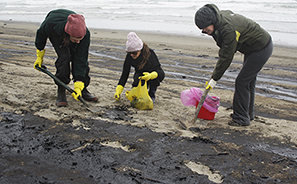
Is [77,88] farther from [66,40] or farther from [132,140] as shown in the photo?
[132,140]

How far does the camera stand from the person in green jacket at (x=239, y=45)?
9.50 ft

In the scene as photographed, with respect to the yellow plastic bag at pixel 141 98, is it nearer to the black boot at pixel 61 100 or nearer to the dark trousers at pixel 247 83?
the black boot at pixel 61 100

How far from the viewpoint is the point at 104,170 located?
2.19 metres

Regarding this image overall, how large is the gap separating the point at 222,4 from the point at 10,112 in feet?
95.4

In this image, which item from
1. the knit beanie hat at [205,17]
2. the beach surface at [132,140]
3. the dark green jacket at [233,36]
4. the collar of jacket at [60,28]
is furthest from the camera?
the collar of jacket at [60,28]

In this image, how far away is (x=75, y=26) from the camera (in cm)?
294

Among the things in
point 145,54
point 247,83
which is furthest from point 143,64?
point 247,83

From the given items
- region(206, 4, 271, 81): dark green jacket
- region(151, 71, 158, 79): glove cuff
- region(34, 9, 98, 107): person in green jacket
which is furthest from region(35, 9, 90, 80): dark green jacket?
region(206, 4, 271, 81): dark green jacket

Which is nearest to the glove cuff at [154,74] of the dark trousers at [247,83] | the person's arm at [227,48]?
the person's arm at [227,48]

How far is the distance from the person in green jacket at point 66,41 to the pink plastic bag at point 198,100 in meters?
1.56

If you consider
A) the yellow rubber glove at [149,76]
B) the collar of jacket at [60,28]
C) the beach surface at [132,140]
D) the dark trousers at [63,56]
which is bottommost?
the beach surface at [132,140]

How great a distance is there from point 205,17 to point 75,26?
153 cm

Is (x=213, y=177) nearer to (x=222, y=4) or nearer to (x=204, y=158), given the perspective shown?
(x=204, y=158)

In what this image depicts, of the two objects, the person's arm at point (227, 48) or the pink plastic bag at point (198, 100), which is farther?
the pink plastic bag at point (198, 100)
